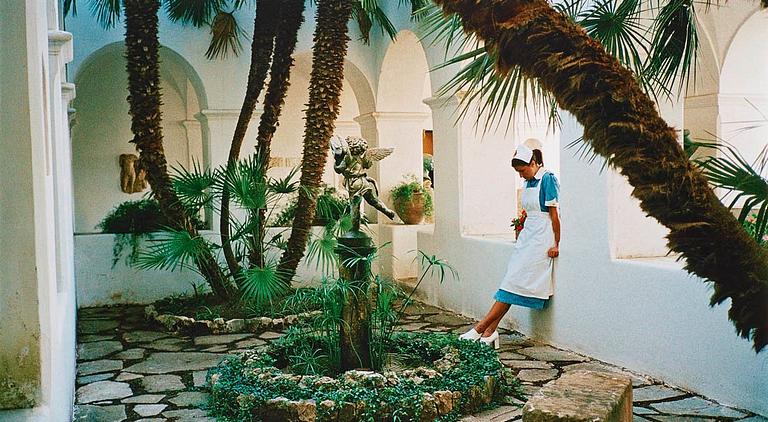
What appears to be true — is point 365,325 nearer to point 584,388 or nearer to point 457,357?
point 457,357

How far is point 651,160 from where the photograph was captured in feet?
11.9

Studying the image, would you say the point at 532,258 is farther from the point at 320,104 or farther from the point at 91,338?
the point at 91,338

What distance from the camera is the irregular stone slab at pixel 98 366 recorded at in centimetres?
697

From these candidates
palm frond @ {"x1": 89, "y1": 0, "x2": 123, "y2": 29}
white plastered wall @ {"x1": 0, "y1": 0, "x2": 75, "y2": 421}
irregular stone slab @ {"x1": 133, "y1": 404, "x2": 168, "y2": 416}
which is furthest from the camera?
palm frond @ {"x1": 89, "y1": 0, "x2": 123, "y2": 29}

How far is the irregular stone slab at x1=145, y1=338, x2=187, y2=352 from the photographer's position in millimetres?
7896

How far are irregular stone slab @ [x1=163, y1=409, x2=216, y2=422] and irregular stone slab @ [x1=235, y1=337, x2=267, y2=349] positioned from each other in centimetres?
220

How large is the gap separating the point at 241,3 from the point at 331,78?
110 inches

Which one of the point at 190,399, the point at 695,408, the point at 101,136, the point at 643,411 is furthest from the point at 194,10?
the point at 695,408

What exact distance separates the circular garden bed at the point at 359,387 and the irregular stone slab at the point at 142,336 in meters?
2.40

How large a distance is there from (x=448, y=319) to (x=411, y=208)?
2836 millimetres

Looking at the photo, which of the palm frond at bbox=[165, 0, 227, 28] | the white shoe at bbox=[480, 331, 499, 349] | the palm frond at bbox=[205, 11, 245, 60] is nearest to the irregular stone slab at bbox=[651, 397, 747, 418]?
the white shoe at bbox=[480, 331, 499, 349]

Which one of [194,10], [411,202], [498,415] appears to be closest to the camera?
[498,415]

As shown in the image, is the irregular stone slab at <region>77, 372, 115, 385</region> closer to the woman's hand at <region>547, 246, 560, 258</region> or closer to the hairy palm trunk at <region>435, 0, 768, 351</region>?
the woman's hand at <region>547, 246, 560, 258</region>

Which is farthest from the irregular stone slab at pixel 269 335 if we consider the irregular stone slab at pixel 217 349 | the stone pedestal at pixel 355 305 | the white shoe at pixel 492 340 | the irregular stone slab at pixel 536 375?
the irregular stone slab at pixel 536 375
